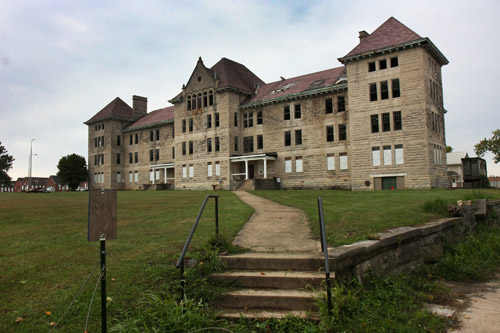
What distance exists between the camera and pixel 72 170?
64.2 metres

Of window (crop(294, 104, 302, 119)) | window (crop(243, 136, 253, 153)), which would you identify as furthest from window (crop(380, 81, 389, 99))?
window (crop(243, 136, 253, 153))

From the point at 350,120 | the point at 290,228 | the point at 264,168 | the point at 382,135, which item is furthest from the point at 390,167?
the point at 290,228

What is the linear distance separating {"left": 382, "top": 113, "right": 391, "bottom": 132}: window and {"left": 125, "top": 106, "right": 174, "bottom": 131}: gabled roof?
29758 mm

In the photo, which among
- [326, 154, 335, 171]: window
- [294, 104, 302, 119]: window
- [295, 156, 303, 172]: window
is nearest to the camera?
[326, 154, 335, 171]: window

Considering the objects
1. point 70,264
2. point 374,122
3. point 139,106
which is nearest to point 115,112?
point 139,106

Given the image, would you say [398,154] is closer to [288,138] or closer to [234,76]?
[288,138]

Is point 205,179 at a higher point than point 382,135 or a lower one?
lower

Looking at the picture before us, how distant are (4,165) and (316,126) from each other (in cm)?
7204

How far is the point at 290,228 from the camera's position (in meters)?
9.80

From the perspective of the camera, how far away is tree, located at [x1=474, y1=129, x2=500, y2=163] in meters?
52.1

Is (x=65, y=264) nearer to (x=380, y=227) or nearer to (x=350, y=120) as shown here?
(x=380, y=227)

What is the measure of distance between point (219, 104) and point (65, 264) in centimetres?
3651

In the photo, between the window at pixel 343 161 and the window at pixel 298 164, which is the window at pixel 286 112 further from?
the window at pixel 343 161

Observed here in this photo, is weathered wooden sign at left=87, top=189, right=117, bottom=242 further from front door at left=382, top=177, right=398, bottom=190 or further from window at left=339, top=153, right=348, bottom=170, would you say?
window at left=339, top=153, right=348, bottom=170
